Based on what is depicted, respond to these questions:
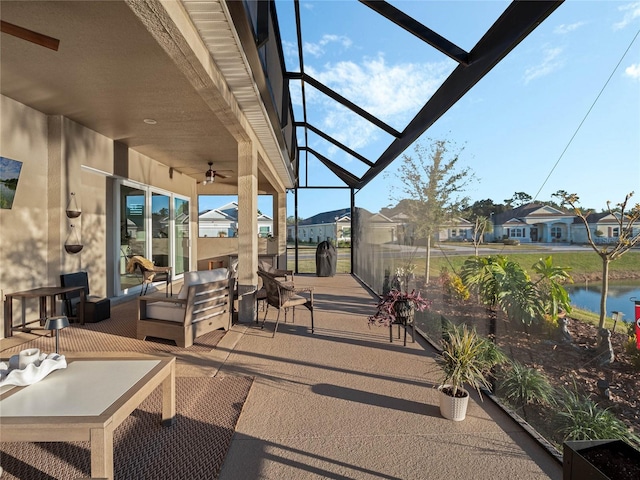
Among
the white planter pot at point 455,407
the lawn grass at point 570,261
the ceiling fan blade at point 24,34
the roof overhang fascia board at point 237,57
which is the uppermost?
the roof overhang fascia board at point 237,57

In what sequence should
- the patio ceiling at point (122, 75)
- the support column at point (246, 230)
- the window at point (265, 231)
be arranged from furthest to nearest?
the window at point (265, 231), the support column at point (246, 230), the patio ceiling at point (122, 75)

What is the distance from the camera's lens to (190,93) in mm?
4281

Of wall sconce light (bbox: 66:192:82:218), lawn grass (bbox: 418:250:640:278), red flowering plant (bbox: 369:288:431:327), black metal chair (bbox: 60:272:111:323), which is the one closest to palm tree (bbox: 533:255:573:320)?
lawn grass (bbox: 418:250:640:278)

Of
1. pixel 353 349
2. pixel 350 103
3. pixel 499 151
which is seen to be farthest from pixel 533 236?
pixel 350 103

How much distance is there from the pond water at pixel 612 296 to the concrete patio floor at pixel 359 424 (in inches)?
38.5

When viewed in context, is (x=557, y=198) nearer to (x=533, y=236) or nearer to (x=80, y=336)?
(x=533, y=236)

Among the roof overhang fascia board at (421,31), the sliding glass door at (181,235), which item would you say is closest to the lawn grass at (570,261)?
the roof overhang fascia board at (421,31)

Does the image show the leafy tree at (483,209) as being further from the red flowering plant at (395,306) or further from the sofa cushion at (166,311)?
the sofa cushion at (166,311)

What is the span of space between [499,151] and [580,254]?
112 centimetres

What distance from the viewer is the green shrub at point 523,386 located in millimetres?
2413

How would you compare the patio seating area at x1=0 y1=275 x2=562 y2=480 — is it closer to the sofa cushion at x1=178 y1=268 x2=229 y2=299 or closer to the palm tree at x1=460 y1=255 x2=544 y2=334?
the sofa cushion at x1=178 y1=268 x2=229 y2=299

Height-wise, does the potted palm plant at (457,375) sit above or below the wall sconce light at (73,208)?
below

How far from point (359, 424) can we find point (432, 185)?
2937mm

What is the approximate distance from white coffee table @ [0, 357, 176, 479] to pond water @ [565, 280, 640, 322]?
2.46 metres
